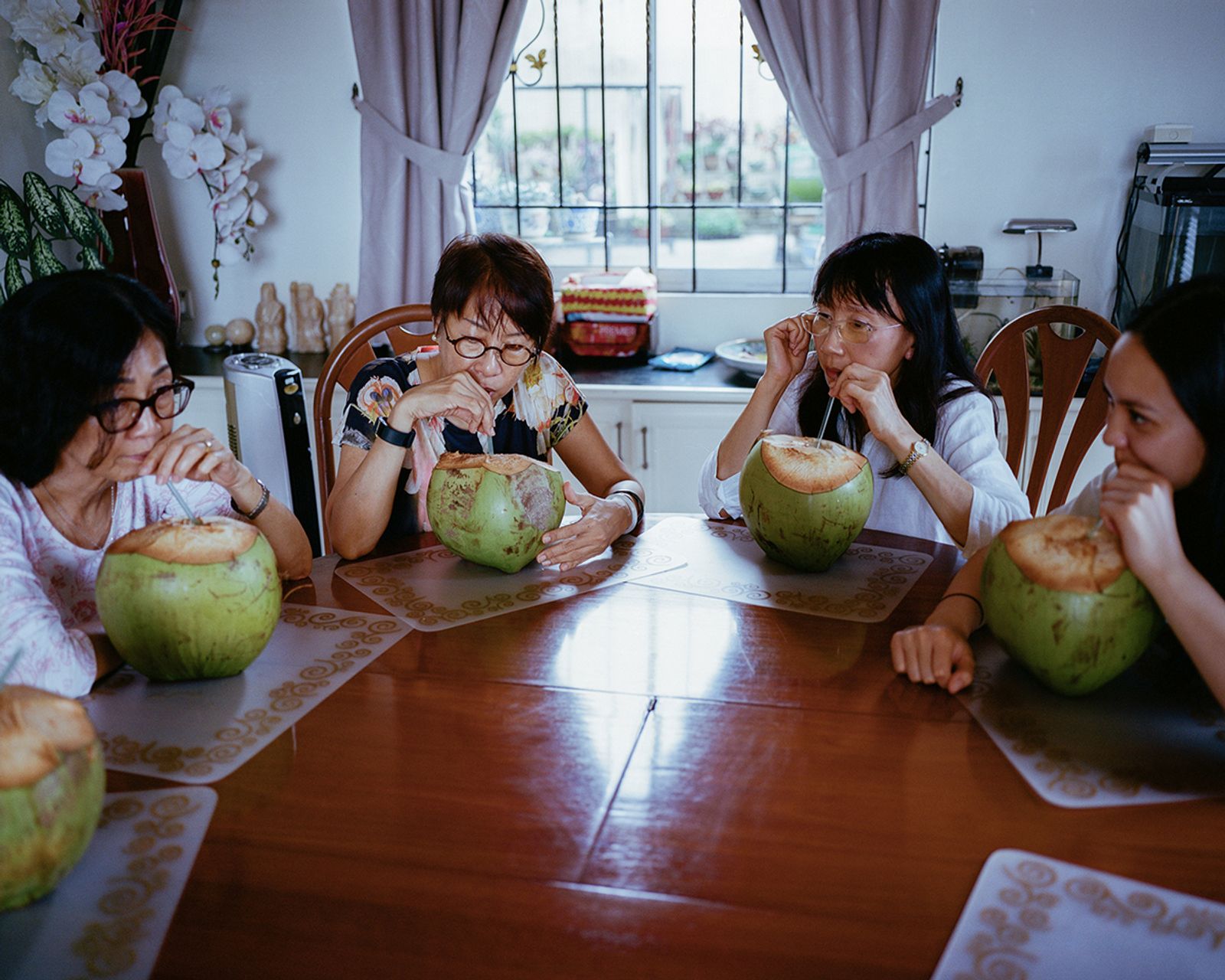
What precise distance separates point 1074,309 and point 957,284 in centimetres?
81

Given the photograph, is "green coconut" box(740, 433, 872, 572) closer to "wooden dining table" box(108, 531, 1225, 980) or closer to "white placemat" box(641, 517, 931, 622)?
"white placemat" box(641, 517, 931, 622)

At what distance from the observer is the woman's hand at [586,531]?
1465mm

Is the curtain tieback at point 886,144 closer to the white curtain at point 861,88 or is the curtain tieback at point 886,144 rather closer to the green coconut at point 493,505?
the white curtain at point 861,88

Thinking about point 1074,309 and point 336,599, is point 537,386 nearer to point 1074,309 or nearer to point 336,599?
point 336,599

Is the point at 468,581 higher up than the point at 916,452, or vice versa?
the point at 916,452

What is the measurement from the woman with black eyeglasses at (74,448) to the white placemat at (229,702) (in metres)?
0.07

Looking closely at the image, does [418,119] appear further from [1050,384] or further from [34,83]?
[1050,384]

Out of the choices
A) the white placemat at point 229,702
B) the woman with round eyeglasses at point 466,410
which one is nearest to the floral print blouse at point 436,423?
the woman with round eyeglasses at point 466,410

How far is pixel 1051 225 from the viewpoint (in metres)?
2.84

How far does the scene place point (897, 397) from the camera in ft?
5.73

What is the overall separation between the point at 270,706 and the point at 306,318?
2.45m

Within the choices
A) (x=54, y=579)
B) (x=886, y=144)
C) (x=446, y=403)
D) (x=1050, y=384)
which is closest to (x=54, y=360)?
(x=54, y=579)

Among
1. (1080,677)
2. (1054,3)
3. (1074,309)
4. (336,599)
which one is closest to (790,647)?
(1080,677)

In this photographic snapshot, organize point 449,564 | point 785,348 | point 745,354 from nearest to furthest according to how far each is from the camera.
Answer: point 449,564
point 785,348
point 745,354
